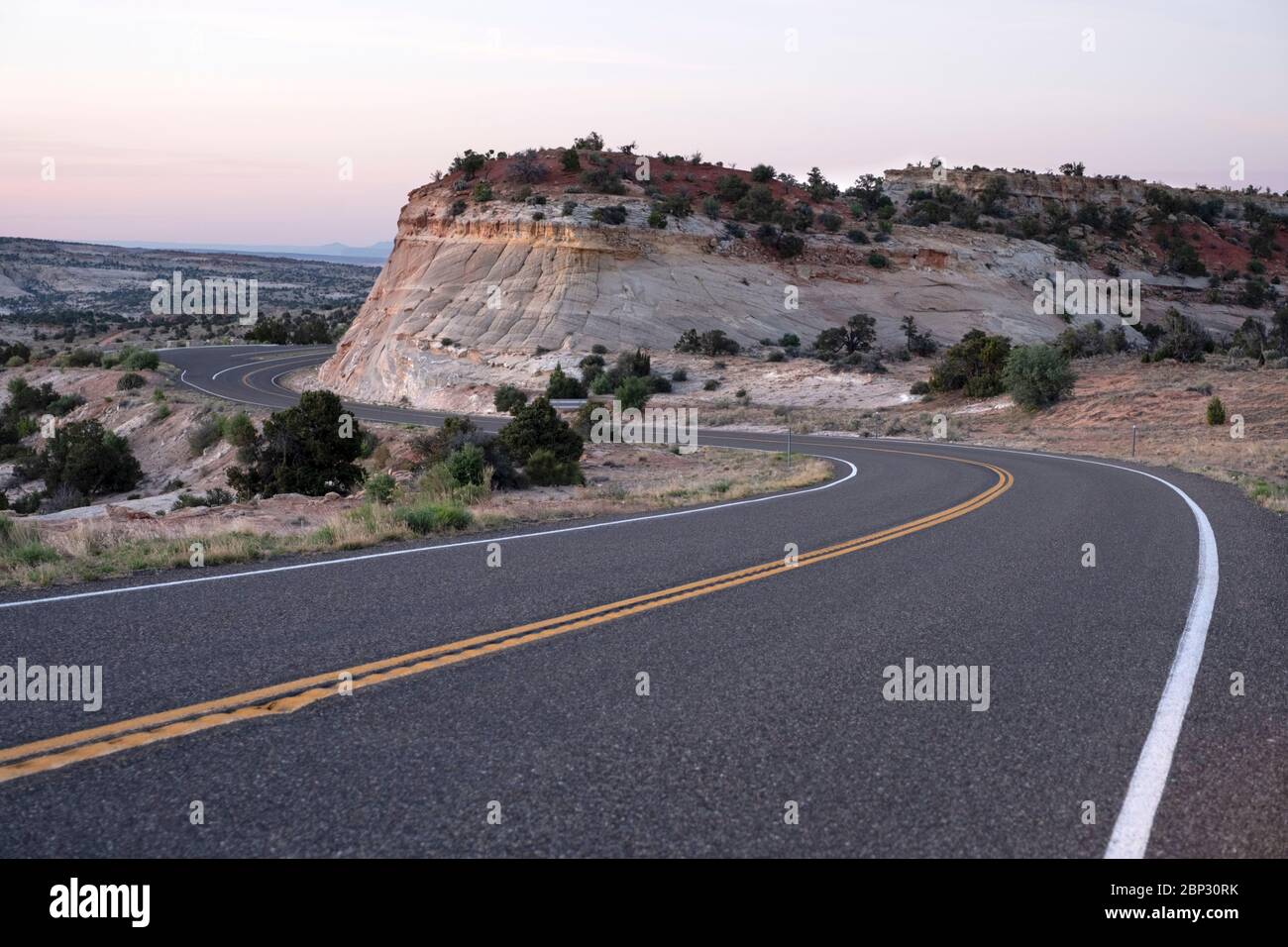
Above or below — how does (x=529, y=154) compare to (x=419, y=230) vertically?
above

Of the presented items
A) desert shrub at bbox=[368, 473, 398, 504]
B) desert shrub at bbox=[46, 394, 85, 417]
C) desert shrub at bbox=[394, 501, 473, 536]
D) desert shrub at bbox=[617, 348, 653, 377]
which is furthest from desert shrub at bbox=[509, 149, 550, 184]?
desert shrub at bbox=[394, 501, 473, 536]

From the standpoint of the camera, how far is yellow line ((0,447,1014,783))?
15.4ft

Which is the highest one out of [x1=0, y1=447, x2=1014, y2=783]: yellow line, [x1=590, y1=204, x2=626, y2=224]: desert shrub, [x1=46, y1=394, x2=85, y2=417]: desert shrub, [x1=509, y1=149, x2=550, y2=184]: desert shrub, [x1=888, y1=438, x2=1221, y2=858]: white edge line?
[x1=509, y1=149, x2=550, y2=184]: desert shrub

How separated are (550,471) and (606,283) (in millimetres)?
36339

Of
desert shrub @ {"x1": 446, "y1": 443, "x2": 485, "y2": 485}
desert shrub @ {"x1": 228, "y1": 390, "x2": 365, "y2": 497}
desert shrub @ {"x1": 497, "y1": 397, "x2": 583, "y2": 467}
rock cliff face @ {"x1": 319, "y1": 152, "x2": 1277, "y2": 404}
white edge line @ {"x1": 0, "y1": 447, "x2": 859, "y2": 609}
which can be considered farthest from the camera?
rock cliff face @ {"x1": 319, "y1": 152, "x2": 1277, "y2": 404}

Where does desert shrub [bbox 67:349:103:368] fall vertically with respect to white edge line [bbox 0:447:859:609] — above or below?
above

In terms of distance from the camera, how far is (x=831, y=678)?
20.0 ft

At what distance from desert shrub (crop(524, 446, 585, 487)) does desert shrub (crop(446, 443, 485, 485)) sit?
2390 mm

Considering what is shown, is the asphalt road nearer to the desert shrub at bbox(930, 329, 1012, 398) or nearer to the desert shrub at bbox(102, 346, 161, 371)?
the desert shrub at bbox(930, 329, 1012, 398)

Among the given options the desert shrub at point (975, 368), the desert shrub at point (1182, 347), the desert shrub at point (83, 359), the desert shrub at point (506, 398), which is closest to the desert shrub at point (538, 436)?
the desert shrub at point (506, 398)

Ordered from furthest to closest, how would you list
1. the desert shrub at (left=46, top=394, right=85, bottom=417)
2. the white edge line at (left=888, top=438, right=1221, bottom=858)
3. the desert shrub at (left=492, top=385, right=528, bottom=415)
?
1. the desert shrub at (left=46, top=394, right=85, bottom=417)
2. the desert shrub at (left=492, top=385, right=528, bottom=415)
3. the white edge line at (left=888, top=438, right=1221, bottom=858)
